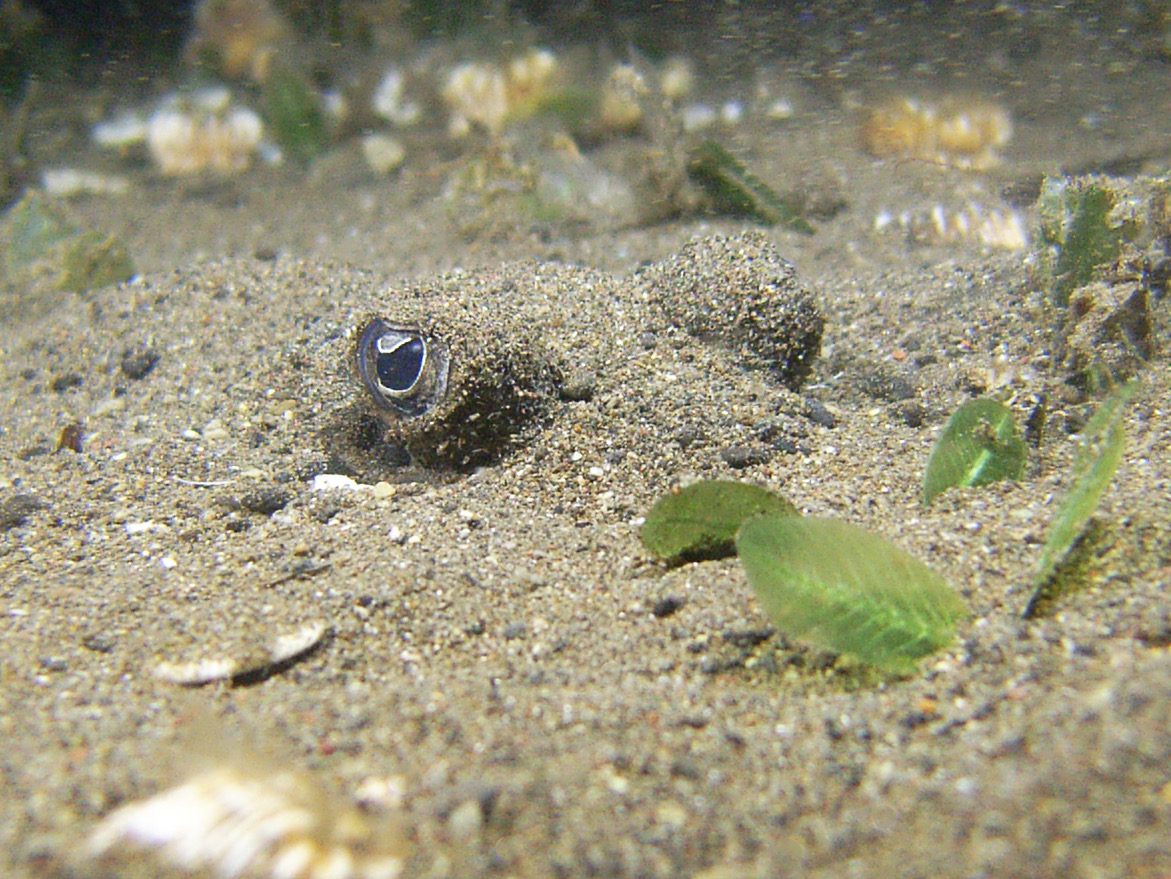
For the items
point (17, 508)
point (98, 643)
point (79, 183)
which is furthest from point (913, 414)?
point (79, 183)

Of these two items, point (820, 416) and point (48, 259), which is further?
point (48, 259)

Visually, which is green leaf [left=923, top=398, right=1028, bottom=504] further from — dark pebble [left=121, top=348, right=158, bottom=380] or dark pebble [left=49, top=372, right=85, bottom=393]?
dark pebble [left=49, top=372, right=85, bottom=393]

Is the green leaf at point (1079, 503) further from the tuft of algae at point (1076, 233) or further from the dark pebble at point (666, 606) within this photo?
the tuft of algae at point (1076, 233)

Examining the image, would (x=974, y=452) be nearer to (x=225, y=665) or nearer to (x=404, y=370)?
(x=404, y=370)

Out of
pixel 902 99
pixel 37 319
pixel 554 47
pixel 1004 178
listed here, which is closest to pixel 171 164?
pixel 37 319

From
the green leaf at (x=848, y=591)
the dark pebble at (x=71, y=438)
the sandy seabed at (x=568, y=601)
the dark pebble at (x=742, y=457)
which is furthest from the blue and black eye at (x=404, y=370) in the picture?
the dark pebble at (x=71, y=438)

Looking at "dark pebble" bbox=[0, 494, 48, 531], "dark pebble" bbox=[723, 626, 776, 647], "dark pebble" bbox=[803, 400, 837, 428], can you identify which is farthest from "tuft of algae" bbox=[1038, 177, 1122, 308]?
"dark pebble" bbox=[0, 494, 48, 531]

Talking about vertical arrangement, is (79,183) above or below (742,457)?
above
